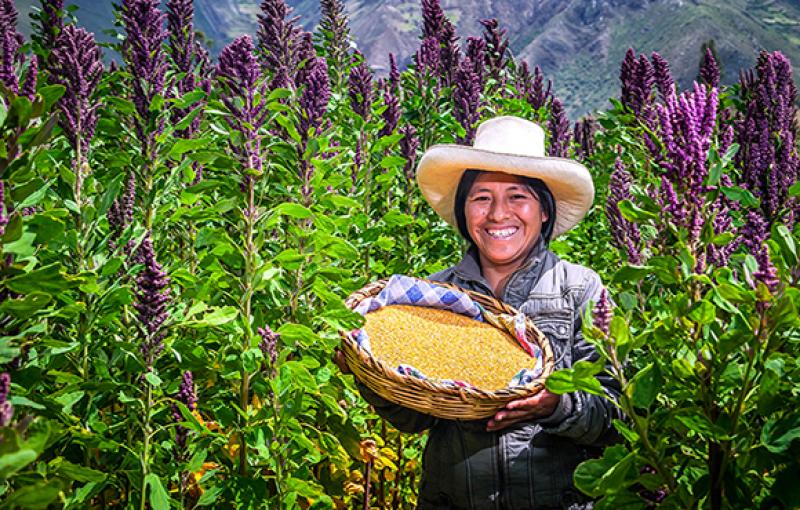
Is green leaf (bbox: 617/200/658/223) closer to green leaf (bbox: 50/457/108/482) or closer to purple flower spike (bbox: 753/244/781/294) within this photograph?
purple flower spike (bbox: 753/244/781/294)

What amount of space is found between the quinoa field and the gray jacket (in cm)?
22

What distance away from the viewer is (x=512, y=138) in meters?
2.90

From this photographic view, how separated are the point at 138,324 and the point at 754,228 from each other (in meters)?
1.97

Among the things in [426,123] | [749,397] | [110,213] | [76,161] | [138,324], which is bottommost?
[749,397]

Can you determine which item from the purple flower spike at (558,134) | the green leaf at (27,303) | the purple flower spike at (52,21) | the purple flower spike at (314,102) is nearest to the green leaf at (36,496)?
the green leaf at (27,303)

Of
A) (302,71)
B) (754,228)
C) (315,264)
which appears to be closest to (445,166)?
(315,264)

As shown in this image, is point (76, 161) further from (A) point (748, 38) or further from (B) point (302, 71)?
(A) point (748, 38)

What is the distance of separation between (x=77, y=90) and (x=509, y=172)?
5.59 feet

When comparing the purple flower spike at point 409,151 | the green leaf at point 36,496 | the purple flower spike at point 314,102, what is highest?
the purple flower spike at point 409,151

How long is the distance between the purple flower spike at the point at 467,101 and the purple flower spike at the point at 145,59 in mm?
2140

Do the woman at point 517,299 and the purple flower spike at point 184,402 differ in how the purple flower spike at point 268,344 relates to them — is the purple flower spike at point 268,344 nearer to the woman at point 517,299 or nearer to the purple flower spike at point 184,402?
the purple flower spike at point 184,402

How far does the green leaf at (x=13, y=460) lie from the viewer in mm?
916

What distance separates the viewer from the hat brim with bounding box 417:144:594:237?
2781 millimetres

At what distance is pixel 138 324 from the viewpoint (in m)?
2.26
